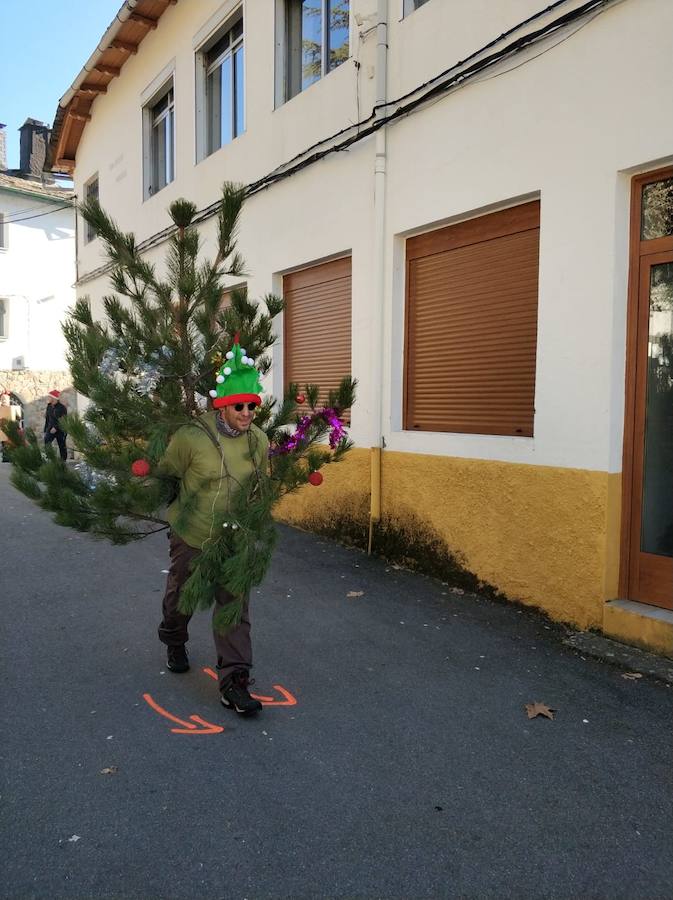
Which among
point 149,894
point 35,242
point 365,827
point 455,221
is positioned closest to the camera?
point 149,894

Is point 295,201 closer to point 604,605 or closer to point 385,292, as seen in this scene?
point 385,292

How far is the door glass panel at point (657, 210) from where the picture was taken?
428cm

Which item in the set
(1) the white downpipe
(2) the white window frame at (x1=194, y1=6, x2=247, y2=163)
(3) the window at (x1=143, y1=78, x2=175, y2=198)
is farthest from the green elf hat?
(3) the window at (x1=143, y1=78, x2=175, y2=198)

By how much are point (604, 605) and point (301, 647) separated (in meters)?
2.01

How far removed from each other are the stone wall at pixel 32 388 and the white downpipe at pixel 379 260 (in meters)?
17.6

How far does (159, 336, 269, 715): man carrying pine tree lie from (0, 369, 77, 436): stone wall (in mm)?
19969

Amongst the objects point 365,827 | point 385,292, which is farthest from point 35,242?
point 365,827

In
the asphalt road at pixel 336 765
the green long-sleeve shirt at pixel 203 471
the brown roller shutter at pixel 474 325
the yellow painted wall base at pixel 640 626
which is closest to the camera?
the asphalt road at pixel 336 765

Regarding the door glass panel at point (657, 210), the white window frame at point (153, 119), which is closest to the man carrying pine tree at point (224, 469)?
the door glass panel at point (657, 210)

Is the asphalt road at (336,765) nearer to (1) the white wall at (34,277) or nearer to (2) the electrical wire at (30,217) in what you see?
(1) the white wall at (34,277)

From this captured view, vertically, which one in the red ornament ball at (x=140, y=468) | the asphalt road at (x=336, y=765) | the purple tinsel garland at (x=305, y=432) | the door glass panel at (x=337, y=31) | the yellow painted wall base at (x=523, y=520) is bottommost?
the asphalt road at (x=336, y=765)

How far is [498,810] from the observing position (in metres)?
2.70

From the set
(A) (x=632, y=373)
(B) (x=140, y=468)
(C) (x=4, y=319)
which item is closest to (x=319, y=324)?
(A) (x=632, y=373)

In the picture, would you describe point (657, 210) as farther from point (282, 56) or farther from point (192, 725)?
point (282, 56)
